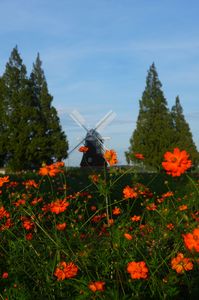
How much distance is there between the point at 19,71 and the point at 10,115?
11.2 ft

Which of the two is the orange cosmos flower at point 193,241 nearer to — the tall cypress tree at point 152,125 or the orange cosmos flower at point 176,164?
the orange cosmos flower at point 176,164

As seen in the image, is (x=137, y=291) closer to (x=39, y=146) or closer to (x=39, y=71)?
(x=39, y=146)

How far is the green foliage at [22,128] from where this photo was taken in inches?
1455

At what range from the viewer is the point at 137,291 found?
290cm

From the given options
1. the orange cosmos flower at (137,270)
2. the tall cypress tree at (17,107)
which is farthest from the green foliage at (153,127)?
the orange cosmos flower at (137,270)

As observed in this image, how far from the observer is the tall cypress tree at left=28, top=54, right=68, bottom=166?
3772 cm

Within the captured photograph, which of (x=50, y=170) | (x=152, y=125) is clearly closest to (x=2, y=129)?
(x=152, y=125)

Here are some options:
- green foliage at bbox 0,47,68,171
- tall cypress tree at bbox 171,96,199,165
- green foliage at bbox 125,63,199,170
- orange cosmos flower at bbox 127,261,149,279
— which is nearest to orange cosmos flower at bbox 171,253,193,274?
orange cosmos flower at bbox 127,261,149,279

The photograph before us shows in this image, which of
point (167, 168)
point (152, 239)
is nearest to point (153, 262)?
point (152, 239)

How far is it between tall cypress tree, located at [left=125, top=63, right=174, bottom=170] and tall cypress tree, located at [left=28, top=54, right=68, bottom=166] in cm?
607

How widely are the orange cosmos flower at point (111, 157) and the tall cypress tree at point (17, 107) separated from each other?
33.6 meters

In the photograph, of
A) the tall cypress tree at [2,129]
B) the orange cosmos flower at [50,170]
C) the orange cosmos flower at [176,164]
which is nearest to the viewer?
the orange cosmos flower at [176,164]

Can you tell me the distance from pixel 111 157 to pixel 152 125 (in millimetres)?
38852

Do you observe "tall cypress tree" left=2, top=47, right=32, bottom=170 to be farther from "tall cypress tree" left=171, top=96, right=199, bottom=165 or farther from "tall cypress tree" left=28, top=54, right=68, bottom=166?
"tall cypress tree" left=171, top=96, right=199, bottom=165
